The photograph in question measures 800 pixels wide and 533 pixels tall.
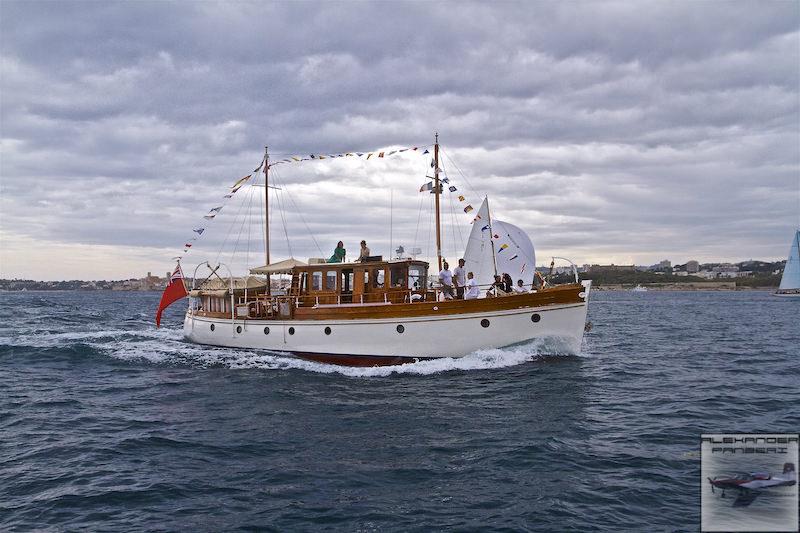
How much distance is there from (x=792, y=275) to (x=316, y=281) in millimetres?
141715

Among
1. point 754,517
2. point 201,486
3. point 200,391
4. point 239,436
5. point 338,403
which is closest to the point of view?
point 754,517

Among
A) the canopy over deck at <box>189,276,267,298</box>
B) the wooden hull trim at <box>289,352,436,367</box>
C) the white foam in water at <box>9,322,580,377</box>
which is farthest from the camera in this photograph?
the canopy over deck at <box>189,276,267,298</box>

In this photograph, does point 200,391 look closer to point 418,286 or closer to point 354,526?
point 418,286

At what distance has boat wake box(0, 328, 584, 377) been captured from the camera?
2344cm

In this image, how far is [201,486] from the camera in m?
11.2

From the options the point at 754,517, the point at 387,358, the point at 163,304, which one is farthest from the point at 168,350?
the point at 754,517

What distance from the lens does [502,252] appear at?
44844 mm

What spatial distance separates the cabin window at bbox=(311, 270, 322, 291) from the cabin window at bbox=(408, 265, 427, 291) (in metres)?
4.37

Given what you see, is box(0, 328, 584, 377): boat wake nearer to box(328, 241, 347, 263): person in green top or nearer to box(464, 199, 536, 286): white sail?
box(328, 241, 347, 263): person in green top

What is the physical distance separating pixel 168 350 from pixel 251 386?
12686mm

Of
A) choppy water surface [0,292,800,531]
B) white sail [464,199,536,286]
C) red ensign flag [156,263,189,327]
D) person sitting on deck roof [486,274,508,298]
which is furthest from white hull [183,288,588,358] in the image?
white sail [464,199,536,286]

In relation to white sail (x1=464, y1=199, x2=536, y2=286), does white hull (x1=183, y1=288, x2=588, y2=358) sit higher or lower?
lower

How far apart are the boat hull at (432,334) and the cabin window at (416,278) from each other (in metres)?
2.65

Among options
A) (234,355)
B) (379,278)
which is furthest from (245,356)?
(379,278)
